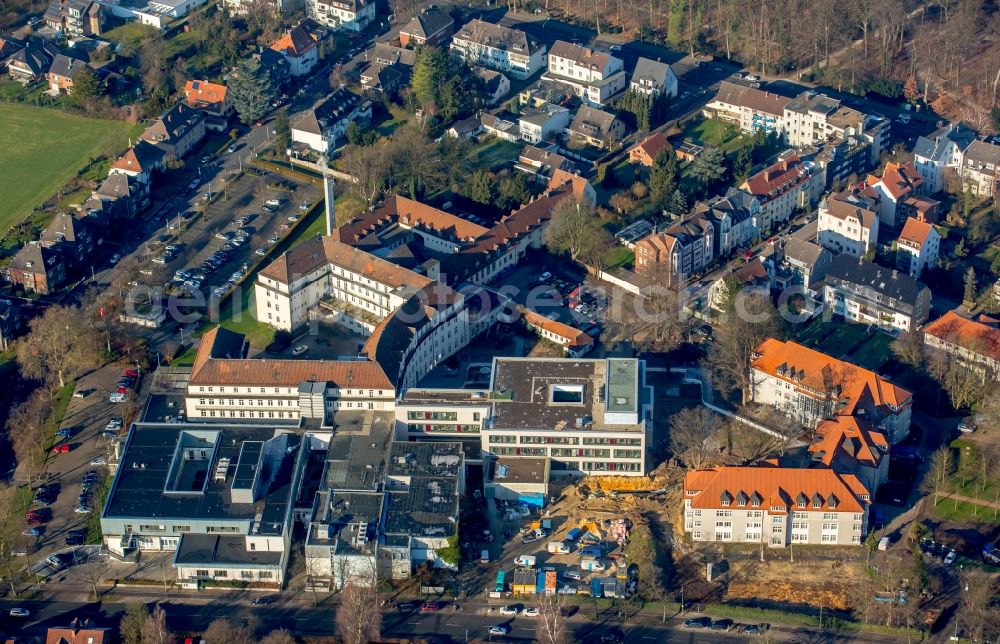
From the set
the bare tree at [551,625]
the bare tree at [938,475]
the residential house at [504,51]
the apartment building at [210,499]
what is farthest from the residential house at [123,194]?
the bare tree at [938,475]

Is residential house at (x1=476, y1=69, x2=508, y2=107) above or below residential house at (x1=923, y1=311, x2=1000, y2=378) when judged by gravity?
above

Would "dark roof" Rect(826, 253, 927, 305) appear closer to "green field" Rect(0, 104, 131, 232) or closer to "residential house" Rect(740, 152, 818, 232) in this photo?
"residential house" Rect(740, 152, 818, 232)

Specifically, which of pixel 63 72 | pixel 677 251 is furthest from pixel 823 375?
pixel 63 72

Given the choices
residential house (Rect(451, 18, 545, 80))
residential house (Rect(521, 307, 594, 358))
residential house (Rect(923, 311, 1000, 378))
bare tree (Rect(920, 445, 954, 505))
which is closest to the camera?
bare tree (Rect(920, 445, 954, 505))

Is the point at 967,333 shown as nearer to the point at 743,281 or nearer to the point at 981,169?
the point at 743,281

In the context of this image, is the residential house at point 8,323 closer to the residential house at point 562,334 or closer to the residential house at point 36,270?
the residential house at point 36,270

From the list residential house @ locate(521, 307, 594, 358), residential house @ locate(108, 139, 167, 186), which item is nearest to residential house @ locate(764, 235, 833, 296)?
residential house @ locate(521, 307, 594, 358)

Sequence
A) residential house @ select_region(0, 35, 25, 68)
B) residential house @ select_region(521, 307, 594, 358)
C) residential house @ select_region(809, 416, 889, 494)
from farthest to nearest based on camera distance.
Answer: residential house @ select_region(0, 35, 25, 68), residential house @ select_region(521, 307, 594, 358), residential house @ select_region(809, 416, 889, 494)

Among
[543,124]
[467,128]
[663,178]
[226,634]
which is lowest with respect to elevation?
[226,634]
